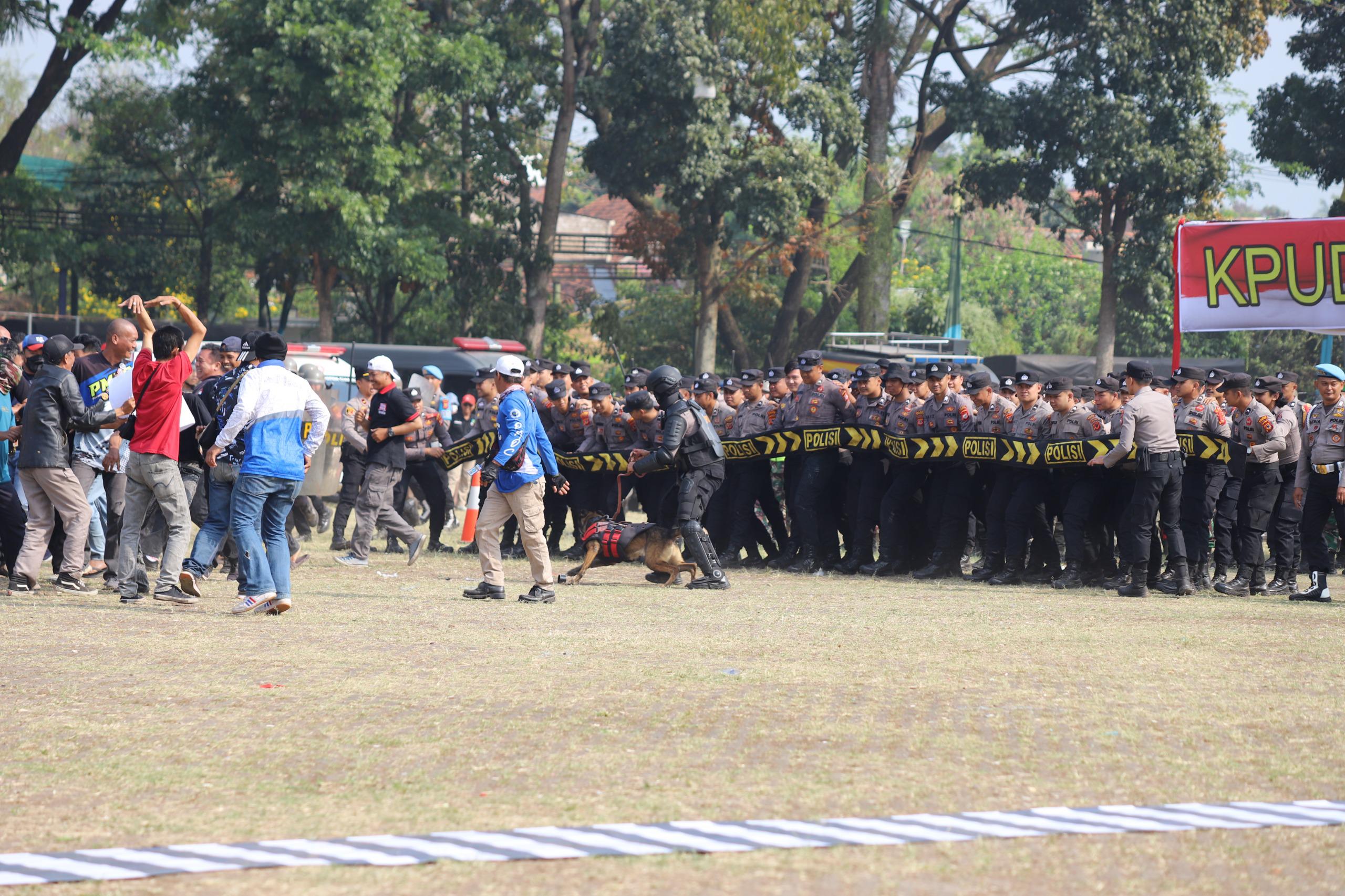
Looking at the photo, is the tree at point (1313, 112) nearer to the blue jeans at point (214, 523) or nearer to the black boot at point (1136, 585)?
the black boot at point (1136, 585)

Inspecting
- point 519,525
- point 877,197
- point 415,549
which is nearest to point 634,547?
point 519,525

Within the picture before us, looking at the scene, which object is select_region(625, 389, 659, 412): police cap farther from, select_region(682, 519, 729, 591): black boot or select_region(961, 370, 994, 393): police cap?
select_region(961, 370, 994, 393): police cap

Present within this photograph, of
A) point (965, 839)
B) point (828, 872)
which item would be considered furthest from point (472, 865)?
point (965, 839)

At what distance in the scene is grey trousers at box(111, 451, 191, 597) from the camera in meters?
10.7

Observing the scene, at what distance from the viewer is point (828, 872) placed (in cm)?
472

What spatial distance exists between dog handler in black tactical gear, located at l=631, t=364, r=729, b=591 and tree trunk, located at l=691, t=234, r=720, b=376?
2332 cm

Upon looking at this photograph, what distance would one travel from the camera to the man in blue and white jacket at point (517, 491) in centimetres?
1148

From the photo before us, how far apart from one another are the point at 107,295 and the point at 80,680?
1381 inches

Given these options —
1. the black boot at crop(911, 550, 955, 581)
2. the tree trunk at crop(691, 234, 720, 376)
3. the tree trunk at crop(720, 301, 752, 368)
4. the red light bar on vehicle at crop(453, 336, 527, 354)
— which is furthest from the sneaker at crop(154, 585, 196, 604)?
the tree trunk at crop(720, 301, 752, 368)

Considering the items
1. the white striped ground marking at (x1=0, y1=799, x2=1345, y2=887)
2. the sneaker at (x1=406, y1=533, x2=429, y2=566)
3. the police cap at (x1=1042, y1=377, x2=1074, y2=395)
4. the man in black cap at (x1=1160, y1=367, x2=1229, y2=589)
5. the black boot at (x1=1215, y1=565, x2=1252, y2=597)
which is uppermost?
the police cap at (x1=1042, y1=377, x2=1074, y2=395)

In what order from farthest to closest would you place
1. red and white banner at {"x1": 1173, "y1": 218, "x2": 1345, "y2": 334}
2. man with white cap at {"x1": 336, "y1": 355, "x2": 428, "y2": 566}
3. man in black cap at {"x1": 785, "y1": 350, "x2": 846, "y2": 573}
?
red and white banner at {"x1": 1173, "y1": 218, "x2": 1345, "y2": 334}
man in black cap at {"x1": 785, "y1": 350, "x2": 846, "y2": 573}
man with white cap at {"x1": 336, "y1": 355, "x2": 428, "y2": 566}

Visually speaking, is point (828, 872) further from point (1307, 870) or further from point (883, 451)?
point (883, 451)

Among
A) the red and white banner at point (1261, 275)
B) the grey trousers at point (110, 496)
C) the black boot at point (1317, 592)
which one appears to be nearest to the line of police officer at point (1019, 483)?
the black boot at point (1317, 592)

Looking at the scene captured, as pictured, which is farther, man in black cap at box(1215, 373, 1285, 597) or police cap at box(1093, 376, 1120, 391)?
police cap at box(1093, 376, 1120, 391)
